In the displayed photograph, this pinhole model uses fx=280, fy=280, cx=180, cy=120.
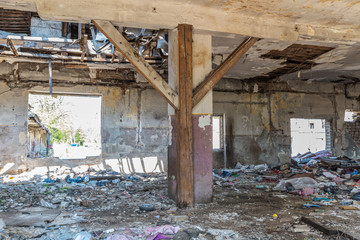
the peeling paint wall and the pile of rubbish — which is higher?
the peeling paint wall

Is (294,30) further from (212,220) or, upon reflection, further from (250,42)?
(212,220)

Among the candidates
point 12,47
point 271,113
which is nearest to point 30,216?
point 12,47

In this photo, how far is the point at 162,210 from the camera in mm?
4441

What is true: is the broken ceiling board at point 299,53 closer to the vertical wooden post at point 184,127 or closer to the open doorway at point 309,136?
the vertical wooden post at point 184,127

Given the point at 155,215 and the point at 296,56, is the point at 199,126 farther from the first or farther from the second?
the point at 296,56

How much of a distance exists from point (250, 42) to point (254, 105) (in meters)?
5.79

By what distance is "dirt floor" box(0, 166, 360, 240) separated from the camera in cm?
335

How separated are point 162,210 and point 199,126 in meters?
1.49

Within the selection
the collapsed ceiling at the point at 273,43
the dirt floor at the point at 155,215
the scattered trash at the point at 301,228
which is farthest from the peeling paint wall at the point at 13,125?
the scattered trash at the point at 301,228

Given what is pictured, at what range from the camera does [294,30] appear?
530 cm

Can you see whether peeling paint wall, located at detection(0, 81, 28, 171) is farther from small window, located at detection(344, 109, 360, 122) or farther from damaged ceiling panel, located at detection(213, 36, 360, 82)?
small window, located at detection(344, 109, 360, 122)

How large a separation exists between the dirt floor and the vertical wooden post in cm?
32

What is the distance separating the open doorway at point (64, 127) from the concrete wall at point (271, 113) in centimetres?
1101

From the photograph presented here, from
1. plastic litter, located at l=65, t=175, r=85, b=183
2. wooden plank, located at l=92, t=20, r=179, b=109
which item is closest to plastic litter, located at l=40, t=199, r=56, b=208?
plastic litter, located at l=65, t=175, r=85, b=183
